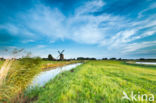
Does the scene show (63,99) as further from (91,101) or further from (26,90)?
(26,90)

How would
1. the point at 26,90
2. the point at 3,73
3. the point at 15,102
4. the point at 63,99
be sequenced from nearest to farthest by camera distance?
the point at 3,73
the point at 63,99
the point at 15,102
the point at 26,90

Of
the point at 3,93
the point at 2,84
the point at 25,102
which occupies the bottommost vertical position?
the point at 25,102

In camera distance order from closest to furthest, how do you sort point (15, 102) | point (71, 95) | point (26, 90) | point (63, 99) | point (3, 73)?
1. point (3, 73)
2. point (63, 99)
3. point (71, 95)
4. point (15, 102)
5. point (26, 90)

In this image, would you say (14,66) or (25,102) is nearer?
(14,66)

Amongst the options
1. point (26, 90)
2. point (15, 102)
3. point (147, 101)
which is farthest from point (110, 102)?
point (26, 90)

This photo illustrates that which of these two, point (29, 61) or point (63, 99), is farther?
point (29, 61)

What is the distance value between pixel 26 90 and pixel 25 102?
140cm

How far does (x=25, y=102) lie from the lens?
4344 millimetres

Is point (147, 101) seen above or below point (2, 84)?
below

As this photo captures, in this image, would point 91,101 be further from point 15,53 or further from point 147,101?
point 15,53

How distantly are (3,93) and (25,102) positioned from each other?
1.77 m

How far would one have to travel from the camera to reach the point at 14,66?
3.99 metres

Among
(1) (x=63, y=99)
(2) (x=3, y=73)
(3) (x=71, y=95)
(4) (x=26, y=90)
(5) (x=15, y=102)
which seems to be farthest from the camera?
(4) (x=26, y=90)

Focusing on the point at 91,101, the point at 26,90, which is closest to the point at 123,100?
the point at 91,101
